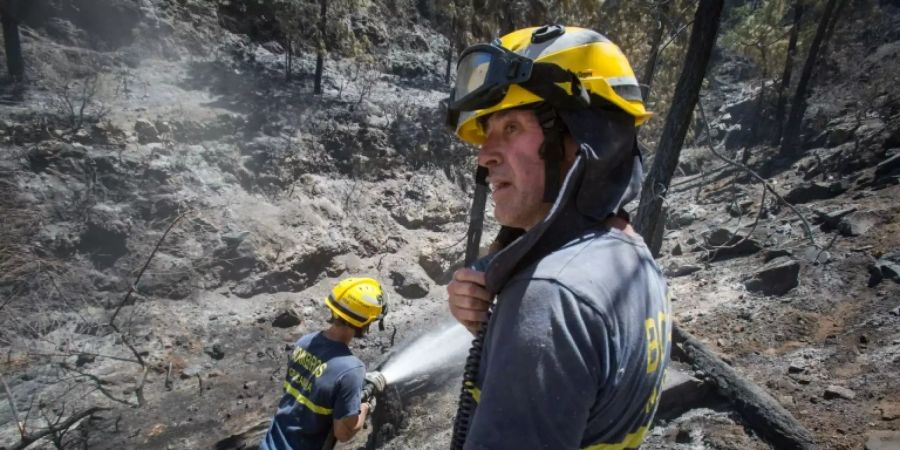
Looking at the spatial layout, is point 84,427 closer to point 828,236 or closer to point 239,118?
point 239,118

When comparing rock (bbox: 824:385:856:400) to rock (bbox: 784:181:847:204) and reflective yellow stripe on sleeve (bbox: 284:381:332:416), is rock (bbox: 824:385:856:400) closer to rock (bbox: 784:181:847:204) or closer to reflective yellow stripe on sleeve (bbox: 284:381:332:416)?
reflective yellow stripe on sleeve (bbox: 284:381:332:416)

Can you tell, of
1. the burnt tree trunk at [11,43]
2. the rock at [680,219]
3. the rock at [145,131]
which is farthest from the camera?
the rock at [680,219]

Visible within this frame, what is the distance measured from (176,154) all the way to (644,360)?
11410 mm

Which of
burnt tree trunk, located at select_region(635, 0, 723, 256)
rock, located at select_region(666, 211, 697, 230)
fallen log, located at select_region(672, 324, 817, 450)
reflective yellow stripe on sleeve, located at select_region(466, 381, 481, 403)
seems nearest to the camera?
reflective yellow stripe on sleeve, located at select_region(466, 381, 481, 403)

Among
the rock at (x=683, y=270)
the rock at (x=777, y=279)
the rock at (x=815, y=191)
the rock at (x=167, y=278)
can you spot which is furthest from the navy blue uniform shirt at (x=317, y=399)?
the rock at (x=815, y=191)

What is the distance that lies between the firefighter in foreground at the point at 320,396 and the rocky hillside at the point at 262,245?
2364 mm

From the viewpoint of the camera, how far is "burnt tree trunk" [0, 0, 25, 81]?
1049 centimetres

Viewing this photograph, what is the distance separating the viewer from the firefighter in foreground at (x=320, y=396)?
124 inches

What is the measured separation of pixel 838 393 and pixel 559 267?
5744 millimetres

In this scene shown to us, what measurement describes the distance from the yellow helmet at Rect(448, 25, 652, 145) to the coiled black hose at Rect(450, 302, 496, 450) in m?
0.62

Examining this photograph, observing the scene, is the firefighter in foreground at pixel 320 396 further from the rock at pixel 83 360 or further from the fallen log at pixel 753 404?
the rock at pixel 83 360

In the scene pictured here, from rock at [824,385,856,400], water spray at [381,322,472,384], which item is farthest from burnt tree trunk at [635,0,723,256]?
water spray at [381,322,472,384]

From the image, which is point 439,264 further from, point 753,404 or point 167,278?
point 753,404

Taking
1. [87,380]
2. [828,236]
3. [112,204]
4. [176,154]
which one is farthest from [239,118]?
[828,236]
